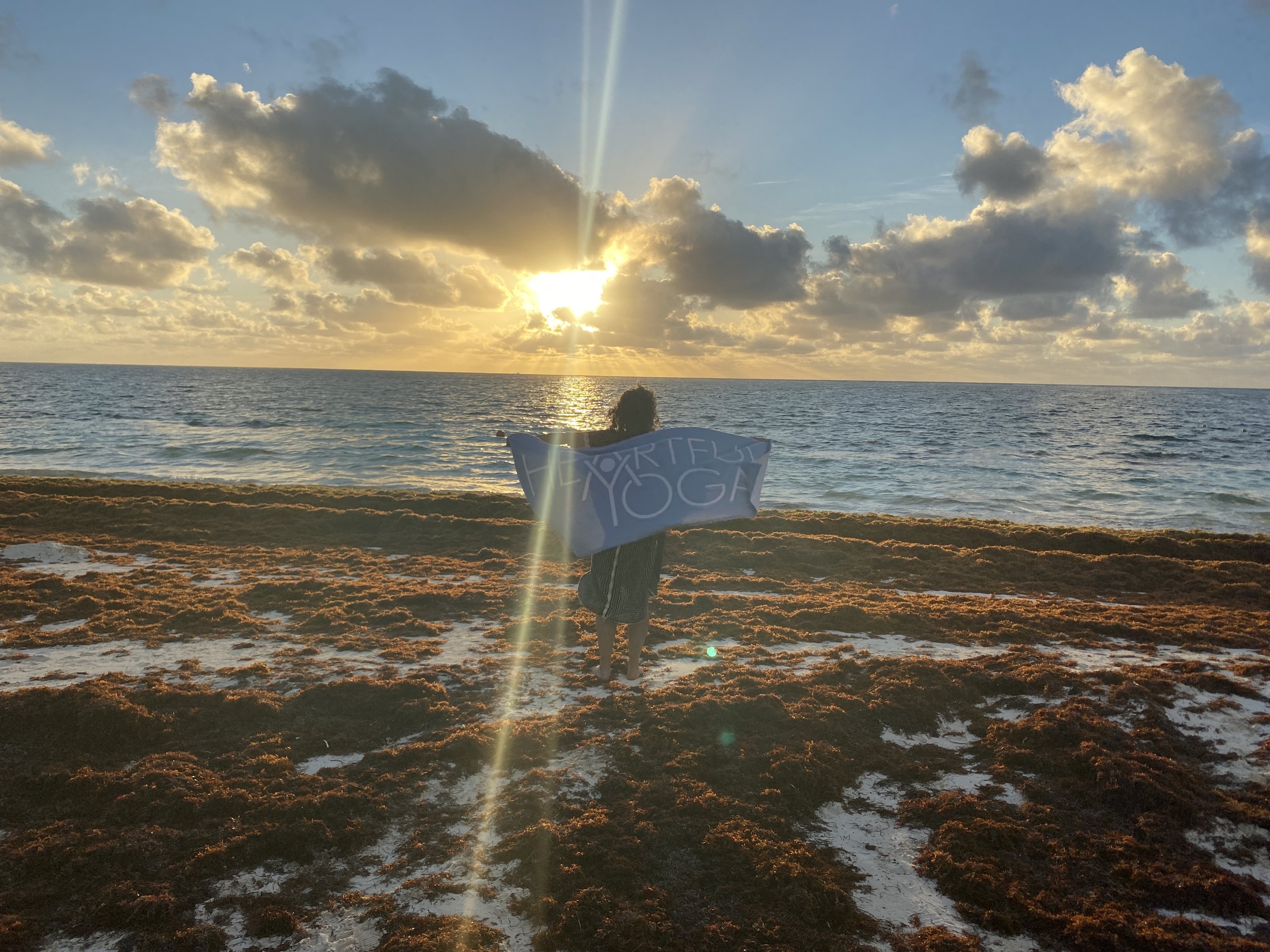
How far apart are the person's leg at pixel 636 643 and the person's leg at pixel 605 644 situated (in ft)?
0.51

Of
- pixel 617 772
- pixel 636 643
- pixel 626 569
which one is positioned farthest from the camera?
pixel 636 643

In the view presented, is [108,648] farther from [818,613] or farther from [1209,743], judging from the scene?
[1209,743]

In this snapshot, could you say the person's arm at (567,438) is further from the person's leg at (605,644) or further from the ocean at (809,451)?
the ocean at (809,451)

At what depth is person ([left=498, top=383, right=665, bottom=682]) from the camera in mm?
5309

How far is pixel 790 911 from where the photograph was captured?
3.03m

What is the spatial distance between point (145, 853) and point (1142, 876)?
198 inches

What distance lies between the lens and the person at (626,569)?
209 inches

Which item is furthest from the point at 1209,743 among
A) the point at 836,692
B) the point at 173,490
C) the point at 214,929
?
the point at 173,490

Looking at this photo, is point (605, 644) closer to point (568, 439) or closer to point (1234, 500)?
point (568, 439)

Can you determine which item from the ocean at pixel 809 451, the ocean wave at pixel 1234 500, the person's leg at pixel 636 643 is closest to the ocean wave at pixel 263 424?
the ocean at pixel 809 451

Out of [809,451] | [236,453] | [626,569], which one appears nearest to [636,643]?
[626,569]

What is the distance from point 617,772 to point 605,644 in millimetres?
1498

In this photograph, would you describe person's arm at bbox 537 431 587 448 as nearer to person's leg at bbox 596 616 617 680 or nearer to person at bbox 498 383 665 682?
person at bbox 498 383 665 682

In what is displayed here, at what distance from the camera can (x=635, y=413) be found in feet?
17.6
